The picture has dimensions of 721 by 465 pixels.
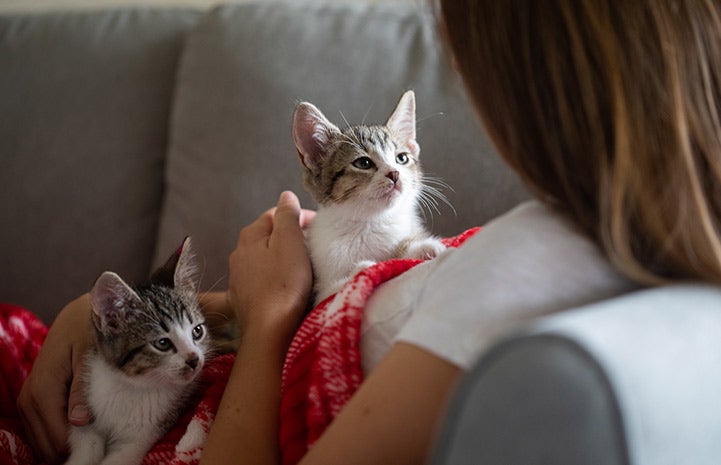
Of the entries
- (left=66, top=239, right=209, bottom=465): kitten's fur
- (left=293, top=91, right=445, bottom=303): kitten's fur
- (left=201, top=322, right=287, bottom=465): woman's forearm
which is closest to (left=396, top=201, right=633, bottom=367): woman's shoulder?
(left=201, top=322, right=287, bottom=465): woman's forearm

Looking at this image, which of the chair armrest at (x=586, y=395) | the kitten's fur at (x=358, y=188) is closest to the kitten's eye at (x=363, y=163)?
the kitten's fur at (x=358, y=188)

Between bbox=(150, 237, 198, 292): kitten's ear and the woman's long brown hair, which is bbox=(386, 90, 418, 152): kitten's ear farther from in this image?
the woman's long brown hair

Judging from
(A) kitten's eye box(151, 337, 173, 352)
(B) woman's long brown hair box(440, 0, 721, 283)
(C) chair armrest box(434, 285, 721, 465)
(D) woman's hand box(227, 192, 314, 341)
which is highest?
(B) woman's long brown hair box(440, 0, 721, 283)

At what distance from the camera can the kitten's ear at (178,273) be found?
127 cm

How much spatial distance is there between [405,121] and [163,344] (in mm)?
684

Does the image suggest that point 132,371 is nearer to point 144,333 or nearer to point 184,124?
point 144,333

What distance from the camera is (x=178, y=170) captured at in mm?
1743

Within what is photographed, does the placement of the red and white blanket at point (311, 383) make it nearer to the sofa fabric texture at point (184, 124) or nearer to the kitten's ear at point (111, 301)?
the kitten's ear at point (111, 301)

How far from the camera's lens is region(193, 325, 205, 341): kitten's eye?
1.22m

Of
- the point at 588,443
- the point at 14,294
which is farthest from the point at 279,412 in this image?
the point at 14,294

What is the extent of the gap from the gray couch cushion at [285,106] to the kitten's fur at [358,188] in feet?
0.50

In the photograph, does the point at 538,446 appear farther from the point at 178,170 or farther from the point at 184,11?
the point at 184,11

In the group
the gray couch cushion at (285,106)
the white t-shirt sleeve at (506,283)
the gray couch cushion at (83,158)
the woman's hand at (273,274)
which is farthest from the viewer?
the gray couch cushion at (83,158)

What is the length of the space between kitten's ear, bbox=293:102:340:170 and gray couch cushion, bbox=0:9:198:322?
0.61 metres
